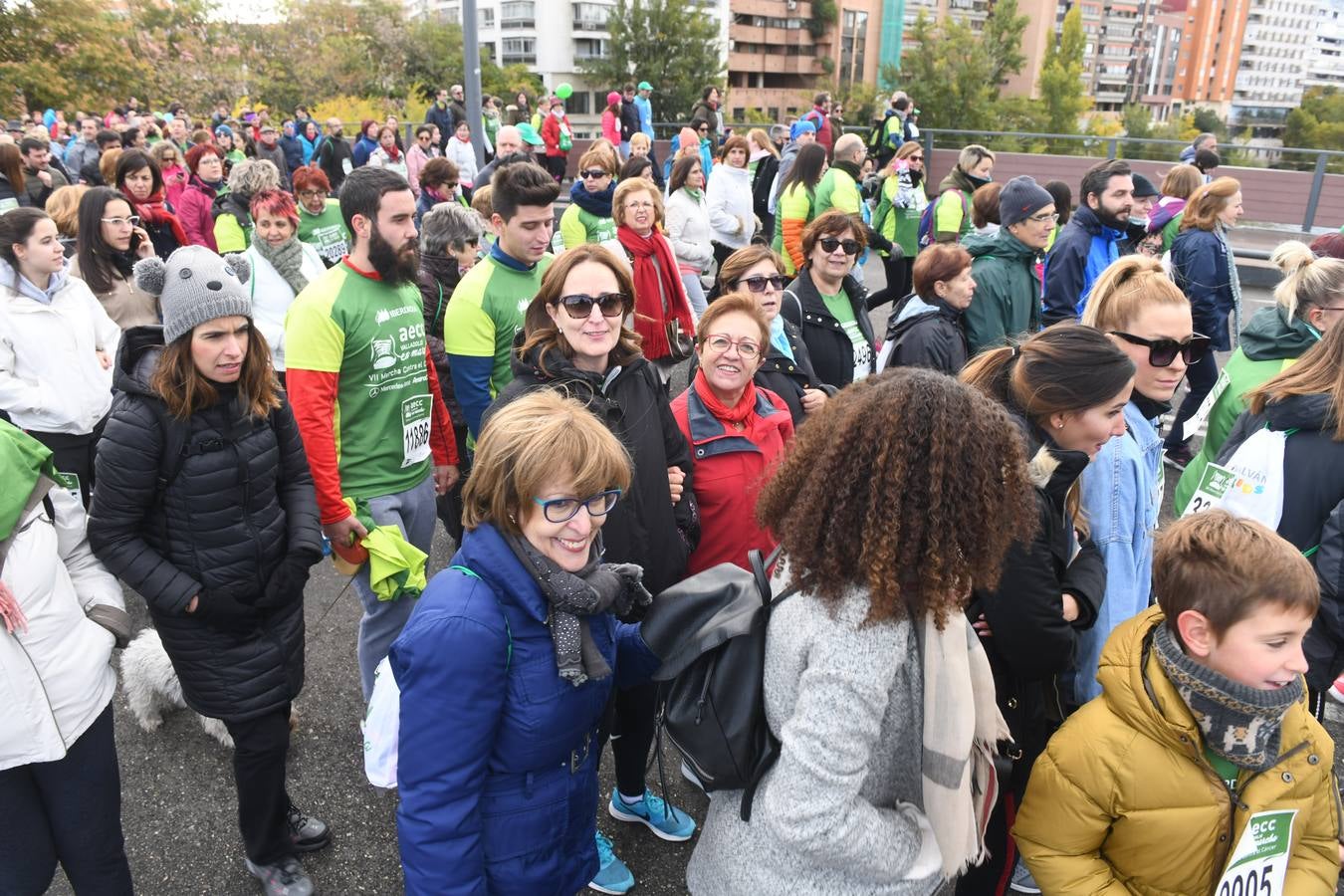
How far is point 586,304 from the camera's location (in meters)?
2.81

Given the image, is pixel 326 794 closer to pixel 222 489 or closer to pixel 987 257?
pixel 222 489

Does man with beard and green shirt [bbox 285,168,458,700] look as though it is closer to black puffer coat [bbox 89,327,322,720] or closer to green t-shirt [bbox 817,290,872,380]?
black puffer coat [bbox 89,327,322,720]

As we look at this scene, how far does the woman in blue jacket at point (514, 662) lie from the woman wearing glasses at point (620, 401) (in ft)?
2.15

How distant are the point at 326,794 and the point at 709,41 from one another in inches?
3166

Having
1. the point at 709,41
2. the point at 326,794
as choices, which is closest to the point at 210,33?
the point at 709,41

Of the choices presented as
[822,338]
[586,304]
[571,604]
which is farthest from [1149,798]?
[822,338]

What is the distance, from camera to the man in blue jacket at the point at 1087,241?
A: 5.30 m

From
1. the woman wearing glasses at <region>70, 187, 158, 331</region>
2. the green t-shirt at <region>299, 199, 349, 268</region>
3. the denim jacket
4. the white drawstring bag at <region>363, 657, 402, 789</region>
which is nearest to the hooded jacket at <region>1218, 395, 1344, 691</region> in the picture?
the denim jacket

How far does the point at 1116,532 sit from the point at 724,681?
4.69 feet

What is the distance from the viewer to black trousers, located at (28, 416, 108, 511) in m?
3.98

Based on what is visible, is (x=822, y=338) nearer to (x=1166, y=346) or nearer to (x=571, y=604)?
(x=1166, y=346)

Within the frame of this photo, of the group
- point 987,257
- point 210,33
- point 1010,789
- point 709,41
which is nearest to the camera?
point 1010,789

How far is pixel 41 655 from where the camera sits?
2.20 metres

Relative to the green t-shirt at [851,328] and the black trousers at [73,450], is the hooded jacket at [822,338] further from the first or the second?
the black trousers at [73,450]
